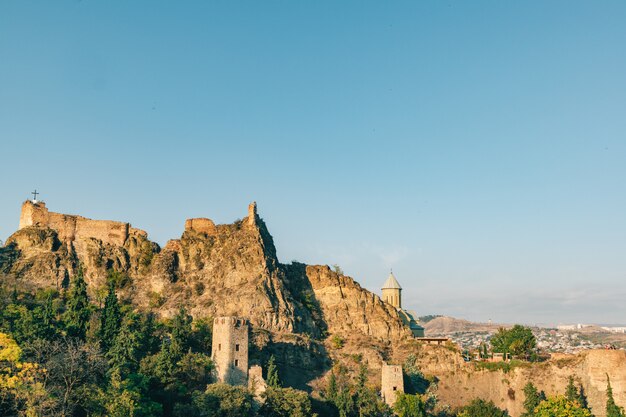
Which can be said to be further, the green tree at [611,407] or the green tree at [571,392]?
the green tree at [571,392]

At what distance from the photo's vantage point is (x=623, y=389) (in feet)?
197

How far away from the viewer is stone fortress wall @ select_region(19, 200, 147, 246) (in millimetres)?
73625

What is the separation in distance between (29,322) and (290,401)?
68.2 feet

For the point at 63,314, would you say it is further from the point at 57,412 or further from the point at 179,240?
the point at 57,412

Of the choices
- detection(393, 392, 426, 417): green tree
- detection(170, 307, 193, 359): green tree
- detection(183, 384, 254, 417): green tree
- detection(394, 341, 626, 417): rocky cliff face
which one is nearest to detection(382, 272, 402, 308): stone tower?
detection(394, 341, 626, 417): rocky cliff face

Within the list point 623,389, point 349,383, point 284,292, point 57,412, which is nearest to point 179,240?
point 284,292

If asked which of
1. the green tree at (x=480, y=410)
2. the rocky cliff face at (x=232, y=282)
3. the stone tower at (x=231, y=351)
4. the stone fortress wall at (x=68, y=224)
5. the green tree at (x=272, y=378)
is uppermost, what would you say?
the stone fortress wall at (x=68, y=224)

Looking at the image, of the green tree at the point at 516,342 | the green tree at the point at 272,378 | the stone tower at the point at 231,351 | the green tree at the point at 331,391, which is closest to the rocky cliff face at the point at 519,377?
the green tree at the point at 516,342

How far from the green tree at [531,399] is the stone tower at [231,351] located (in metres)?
26.0

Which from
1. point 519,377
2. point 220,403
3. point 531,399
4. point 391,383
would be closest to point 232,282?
point 391,383

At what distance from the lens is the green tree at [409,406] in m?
55.2

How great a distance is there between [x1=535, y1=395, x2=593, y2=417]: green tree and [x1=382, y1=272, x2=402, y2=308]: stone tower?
35.5 meters

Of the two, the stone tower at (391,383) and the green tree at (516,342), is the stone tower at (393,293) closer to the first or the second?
the green tree at (516,342)

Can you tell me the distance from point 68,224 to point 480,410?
47.0 m
